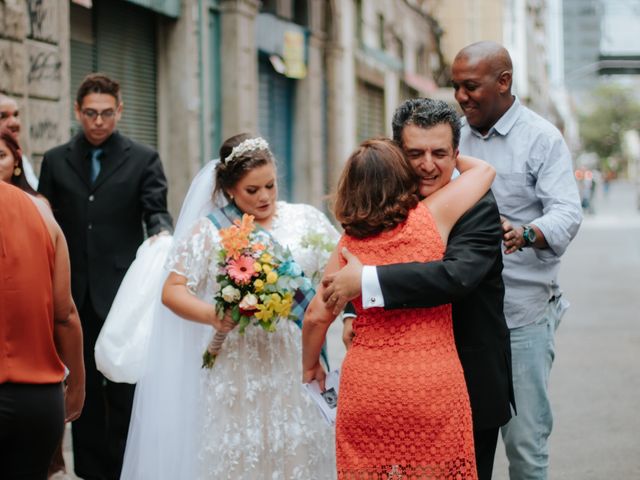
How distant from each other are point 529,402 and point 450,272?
4.25 ft

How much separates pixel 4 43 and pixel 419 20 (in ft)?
80.1

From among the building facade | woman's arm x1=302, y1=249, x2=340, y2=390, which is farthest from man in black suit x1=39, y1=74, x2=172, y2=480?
woman's arm x1=302, y1=249, x2=340, y2=390

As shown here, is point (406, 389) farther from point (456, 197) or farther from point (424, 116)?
point (424, 116)

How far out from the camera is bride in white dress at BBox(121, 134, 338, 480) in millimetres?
4402

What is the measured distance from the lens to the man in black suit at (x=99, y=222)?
568cm

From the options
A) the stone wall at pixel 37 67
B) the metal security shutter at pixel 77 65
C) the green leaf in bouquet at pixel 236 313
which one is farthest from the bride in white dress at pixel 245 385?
the metal security shutter at pixel 77 65

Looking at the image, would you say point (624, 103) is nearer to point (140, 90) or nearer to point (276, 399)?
point (140, 90)

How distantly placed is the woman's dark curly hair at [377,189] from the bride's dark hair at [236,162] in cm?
131

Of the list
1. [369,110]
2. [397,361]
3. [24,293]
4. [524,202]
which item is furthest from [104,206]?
[369,110]

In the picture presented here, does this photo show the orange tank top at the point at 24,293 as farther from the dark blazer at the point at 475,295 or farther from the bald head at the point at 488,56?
the bald head at the point at 488,56

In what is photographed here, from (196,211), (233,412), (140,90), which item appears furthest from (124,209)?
(140,90)

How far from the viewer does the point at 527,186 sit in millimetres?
4211

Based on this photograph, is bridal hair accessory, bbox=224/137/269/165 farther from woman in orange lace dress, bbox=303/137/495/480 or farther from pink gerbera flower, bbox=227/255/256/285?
woman in orange lace dress, bbox=303/137/495/480

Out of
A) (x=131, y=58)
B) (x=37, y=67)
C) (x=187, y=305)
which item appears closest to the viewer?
(x=187, y=305)
